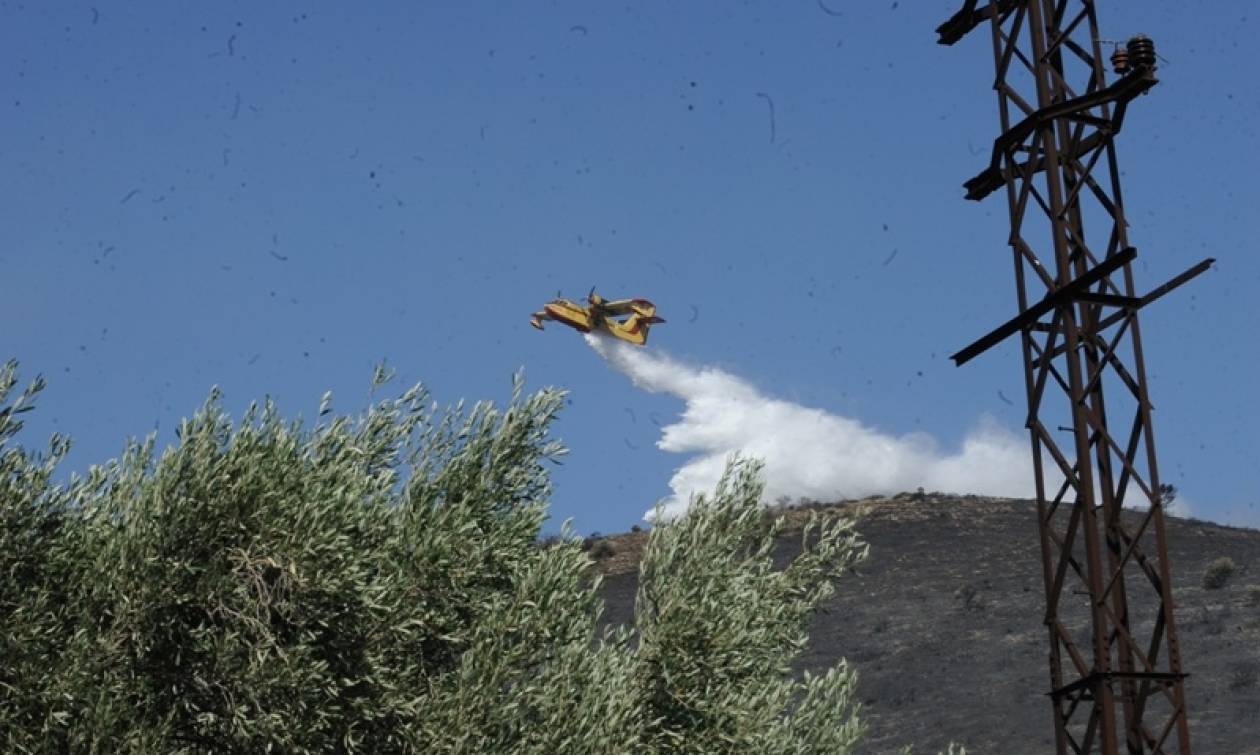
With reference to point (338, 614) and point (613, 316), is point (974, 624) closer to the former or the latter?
point (613, 316)

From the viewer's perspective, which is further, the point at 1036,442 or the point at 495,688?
the point at 1036,442

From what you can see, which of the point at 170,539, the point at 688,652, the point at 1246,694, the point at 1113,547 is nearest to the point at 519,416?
the point at 688,652

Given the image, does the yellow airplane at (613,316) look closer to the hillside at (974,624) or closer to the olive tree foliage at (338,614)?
the hillside at (974,624)

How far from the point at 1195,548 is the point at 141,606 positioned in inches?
2659

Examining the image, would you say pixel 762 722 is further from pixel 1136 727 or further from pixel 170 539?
pixel 170 539

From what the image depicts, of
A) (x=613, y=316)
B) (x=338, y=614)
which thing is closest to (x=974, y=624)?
(x=613, y=316)

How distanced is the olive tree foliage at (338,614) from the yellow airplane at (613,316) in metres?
59.1

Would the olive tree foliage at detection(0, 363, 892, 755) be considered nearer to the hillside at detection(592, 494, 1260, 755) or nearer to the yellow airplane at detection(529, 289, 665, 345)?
the hillside at detection(592, 494, 1260, 755)

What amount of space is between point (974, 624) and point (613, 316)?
26072 mm

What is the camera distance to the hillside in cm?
4894

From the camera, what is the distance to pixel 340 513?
52.0 ft

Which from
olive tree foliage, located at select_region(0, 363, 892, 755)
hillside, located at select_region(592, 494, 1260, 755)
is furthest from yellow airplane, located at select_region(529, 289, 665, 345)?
olive tree foliage, located at select_region(0, 363, 892, 755)

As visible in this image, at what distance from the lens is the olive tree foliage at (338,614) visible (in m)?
15.2

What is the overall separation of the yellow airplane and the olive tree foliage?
59.1 metres
